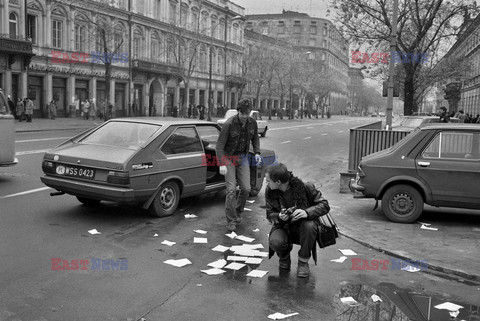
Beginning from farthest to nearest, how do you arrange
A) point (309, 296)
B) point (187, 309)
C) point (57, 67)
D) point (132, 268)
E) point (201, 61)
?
point (201, 61) → point (57, 67) → point (132, 268) → point (309, 296) → point (187, 309)

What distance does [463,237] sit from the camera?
726cm

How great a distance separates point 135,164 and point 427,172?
14.5 ft

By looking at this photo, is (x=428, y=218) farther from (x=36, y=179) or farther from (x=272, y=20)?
(x=272, y=20)

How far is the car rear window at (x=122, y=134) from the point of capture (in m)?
7.94

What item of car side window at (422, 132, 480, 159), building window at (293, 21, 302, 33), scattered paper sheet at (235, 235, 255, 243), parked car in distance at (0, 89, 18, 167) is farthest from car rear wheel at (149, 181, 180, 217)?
building window at (293, 21, 302, 33)

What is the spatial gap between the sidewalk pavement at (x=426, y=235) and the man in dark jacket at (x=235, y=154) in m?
1.63

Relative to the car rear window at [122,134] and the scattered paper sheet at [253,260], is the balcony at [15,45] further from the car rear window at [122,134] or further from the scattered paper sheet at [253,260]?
the scattered paper sheet at [253,260]

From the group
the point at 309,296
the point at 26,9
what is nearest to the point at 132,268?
the point at 309,296

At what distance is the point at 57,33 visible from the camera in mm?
40469

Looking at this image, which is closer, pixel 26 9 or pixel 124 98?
pixel 26 9

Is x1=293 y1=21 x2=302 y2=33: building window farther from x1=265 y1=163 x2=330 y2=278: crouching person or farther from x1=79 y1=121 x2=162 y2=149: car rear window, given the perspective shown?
x1=265 y1=163 x2=330 y2=278: crouching person

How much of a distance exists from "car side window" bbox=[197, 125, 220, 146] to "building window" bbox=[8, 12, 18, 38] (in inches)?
1210

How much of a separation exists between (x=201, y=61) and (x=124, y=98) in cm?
1473

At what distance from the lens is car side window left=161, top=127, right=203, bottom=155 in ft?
26.7
